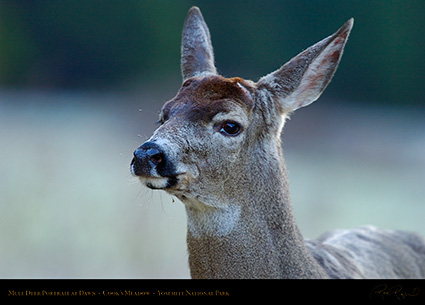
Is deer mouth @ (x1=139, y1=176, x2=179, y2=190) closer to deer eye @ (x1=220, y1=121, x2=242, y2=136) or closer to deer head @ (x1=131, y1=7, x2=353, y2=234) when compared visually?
deer head @ (x1=131, y1=7, x2=353, y2=234)

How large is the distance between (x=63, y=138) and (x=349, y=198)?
687 cm

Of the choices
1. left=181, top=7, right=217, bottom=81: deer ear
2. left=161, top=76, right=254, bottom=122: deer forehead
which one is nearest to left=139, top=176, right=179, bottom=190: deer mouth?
left=161, top=76, right=254, bottom=122: deer forehead

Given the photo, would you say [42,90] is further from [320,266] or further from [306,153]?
[320,266]

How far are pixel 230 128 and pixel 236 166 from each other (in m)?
0.27

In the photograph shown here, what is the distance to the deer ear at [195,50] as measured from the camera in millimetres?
5727

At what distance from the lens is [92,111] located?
63.8 feet

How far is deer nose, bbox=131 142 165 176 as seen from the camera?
4.39 meters

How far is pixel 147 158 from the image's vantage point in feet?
14.4

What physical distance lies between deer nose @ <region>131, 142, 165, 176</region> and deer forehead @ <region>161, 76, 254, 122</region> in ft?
1.46

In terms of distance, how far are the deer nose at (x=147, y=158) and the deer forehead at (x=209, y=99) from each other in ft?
1.46

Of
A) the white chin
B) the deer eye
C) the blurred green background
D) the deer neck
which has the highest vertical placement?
the deer eye
